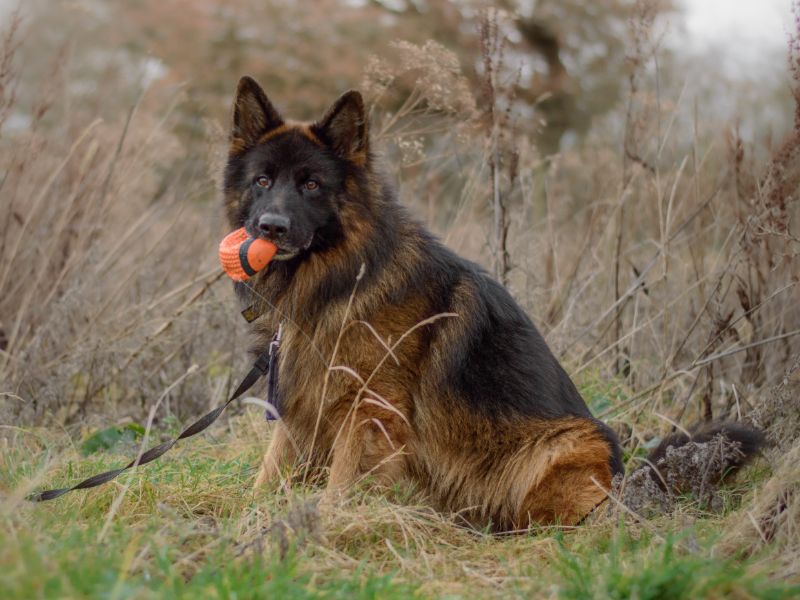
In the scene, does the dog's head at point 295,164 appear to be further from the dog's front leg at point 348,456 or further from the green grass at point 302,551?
the green grass at point 302,551

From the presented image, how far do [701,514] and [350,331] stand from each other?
1.83 metres

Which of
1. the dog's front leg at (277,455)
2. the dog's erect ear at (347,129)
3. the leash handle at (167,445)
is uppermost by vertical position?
the dog's erect ear at (347,129)

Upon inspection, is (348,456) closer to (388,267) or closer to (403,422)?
(403,422)

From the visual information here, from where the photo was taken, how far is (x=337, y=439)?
3.68m

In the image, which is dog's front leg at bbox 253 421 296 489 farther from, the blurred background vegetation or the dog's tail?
the dog's tail

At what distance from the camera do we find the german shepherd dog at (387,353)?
Result: 12.2ft

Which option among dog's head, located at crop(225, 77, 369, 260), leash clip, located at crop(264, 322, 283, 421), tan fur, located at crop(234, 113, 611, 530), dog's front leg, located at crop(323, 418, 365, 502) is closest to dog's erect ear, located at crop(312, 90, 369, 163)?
dog's head, located at crop(225, 77, 369, 260)

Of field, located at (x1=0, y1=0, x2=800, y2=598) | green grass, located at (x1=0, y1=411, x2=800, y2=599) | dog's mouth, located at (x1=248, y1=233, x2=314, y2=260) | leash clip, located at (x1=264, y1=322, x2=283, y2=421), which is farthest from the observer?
leash clip, located at (x1=264, y1=322, x2=283, y2=421)

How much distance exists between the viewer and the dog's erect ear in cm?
394

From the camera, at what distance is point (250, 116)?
4.05 meters

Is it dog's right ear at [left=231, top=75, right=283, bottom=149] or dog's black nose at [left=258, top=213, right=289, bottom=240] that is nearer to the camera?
dog's black nose at [left=258, top=213, right=289, bottom=240]

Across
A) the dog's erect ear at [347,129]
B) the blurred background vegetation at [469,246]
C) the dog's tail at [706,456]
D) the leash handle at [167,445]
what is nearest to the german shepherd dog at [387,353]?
the dog's erect ear at [347,129]

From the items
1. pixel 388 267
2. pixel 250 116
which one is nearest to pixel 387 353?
pixel 388 267

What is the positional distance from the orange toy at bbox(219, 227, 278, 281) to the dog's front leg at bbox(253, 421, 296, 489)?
76 centimetres
